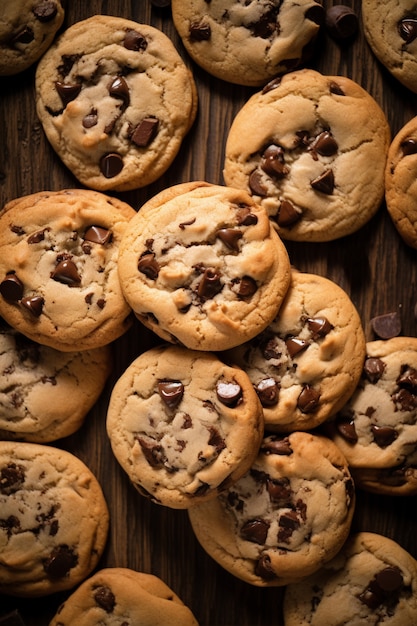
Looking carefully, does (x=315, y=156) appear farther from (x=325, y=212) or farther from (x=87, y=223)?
(x=87, y=223)

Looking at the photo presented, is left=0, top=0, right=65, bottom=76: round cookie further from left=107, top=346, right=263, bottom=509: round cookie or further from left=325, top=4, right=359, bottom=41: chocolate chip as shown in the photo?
left=107, top=346, right=263, bottom=509: round cookie

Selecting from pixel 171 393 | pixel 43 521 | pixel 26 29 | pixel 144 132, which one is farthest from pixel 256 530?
pixel 26 29

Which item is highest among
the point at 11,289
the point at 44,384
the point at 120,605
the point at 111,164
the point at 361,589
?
the point at 111,164

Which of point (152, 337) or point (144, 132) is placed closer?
point (144, 132)

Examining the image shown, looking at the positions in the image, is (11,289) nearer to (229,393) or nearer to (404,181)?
(229,393)

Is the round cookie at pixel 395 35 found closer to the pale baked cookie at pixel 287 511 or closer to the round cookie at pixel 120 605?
the pale baked cookie at pixel 287 511

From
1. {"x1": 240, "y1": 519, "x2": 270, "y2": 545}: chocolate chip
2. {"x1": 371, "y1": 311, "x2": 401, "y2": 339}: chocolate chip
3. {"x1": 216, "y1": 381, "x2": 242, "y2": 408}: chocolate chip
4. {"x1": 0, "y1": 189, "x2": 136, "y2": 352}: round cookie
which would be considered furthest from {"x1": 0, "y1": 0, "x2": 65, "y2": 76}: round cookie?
{"x1": 240, "y1": 519, "x2": 270, "y2": 545}: chocolate chip
